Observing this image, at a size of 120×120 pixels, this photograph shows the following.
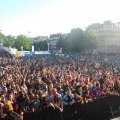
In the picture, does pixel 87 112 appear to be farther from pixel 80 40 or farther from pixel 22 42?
pixel 22 42

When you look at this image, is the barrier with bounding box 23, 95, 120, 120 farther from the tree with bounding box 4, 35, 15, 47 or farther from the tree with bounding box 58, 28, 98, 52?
the tree with bounding box 4, 35, 15, 47

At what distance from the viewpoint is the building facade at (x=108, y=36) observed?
14600cm

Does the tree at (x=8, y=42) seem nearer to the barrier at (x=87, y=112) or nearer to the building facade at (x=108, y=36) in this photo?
the building facade at (x=108, y=36)

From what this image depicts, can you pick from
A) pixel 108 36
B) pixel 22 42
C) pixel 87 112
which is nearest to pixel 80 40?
pixel 108 36

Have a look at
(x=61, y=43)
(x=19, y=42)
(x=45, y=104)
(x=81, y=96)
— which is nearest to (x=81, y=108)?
(x=81, y=96)

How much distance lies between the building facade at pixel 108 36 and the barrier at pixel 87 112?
393ft

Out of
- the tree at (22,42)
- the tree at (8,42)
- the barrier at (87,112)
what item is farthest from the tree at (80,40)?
the barrier at (87,112)

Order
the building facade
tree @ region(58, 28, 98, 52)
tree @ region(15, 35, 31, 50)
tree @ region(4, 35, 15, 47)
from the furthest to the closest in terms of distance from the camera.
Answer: tree @ region(15, 35, 31, 50) < tree @ region(4, 35, 15, 47) < the building facade < tree @ region(58, 28, 98, 52)

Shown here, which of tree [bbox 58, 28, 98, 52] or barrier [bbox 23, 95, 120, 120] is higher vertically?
tree [bbox 58, 28, 98, 52]

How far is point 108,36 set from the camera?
15975 cm

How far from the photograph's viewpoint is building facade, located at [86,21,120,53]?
146 metres

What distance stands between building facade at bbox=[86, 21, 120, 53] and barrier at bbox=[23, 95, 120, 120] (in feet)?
393

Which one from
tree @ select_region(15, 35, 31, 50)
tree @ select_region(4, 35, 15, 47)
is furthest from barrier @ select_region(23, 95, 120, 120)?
tree @ select_region(15, 35, 31, 50)

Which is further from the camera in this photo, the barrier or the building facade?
the building facade
